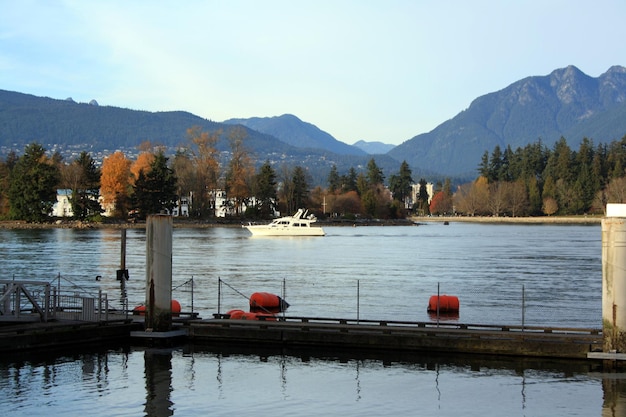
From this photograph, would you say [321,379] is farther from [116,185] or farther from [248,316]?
[116,185]

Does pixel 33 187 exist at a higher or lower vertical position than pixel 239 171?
lower

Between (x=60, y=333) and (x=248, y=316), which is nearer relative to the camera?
(x=60, y=333)

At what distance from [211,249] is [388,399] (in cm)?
7434

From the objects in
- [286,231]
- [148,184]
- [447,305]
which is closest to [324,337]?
[447,305]

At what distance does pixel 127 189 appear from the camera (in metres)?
160

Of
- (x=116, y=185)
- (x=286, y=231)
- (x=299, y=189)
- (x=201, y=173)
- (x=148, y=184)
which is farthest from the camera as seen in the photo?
(x=299, y=189)

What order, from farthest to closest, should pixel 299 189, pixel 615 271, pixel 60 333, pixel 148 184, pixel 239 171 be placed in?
pixel 299 189 → pixel 239 171 → pixel 148 184 → pixel 60 333 → pixel 615 271

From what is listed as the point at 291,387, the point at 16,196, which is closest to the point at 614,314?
the point at 291,387

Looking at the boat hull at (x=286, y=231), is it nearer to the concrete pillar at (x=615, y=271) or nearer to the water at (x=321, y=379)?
the water at (x=321, y=379)

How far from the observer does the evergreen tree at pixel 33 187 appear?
145 meters

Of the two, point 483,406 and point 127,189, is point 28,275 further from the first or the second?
point 127,189

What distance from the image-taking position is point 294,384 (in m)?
26.0

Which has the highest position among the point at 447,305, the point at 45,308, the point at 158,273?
the point at 158,273

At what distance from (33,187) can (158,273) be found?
412 feet
